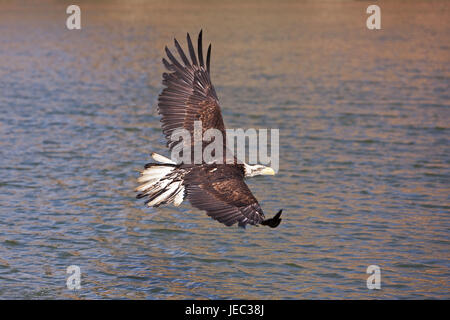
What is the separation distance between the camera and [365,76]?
24750 millimetres

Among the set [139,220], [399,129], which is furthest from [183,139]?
[399,129]

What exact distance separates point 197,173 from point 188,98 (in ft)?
4.85

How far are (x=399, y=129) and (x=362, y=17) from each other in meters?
27.1

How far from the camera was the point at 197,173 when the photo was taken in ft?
29.5

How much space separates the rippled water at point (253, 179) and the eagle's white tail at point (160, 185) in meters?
1.05

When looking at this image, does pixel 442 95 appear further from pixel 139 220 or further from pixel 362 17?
pixel 362 17

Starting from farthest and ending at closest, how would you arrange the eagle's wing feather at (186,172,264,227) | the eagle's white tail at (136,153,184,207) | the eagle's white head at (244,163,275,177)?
the eagle's white head at (244,163,275,177) < the eagle's white tail at (136,153,184,207) < the eagle's wing feather at (186,172,264,227)

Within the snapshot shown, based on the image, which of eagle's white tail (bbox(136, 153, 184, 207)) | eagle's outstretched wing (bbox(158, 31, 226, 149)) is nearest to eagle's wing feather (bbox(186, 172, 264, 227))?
eagle's white tail (bbox(136, 153, 184, 207))

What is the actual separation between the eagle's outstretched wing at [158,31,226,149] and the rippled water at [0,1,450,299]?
1.84 meters

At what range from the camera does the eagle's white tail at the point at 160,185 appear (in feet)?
30.2

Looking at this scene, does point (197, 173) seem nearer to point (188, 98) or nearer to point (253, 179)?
point (188, 98)

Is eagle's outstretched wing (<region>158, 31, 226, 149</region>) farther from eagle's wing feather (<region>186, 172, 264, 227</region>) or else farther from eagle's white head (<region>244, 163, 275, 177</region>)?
eagle's wing feather (<region>186, 172, 264, 227</region>)

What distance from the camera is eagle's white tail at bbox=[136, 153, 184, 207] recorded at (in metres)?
9.21

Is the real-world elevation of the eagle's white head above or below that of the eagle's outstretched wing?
below
